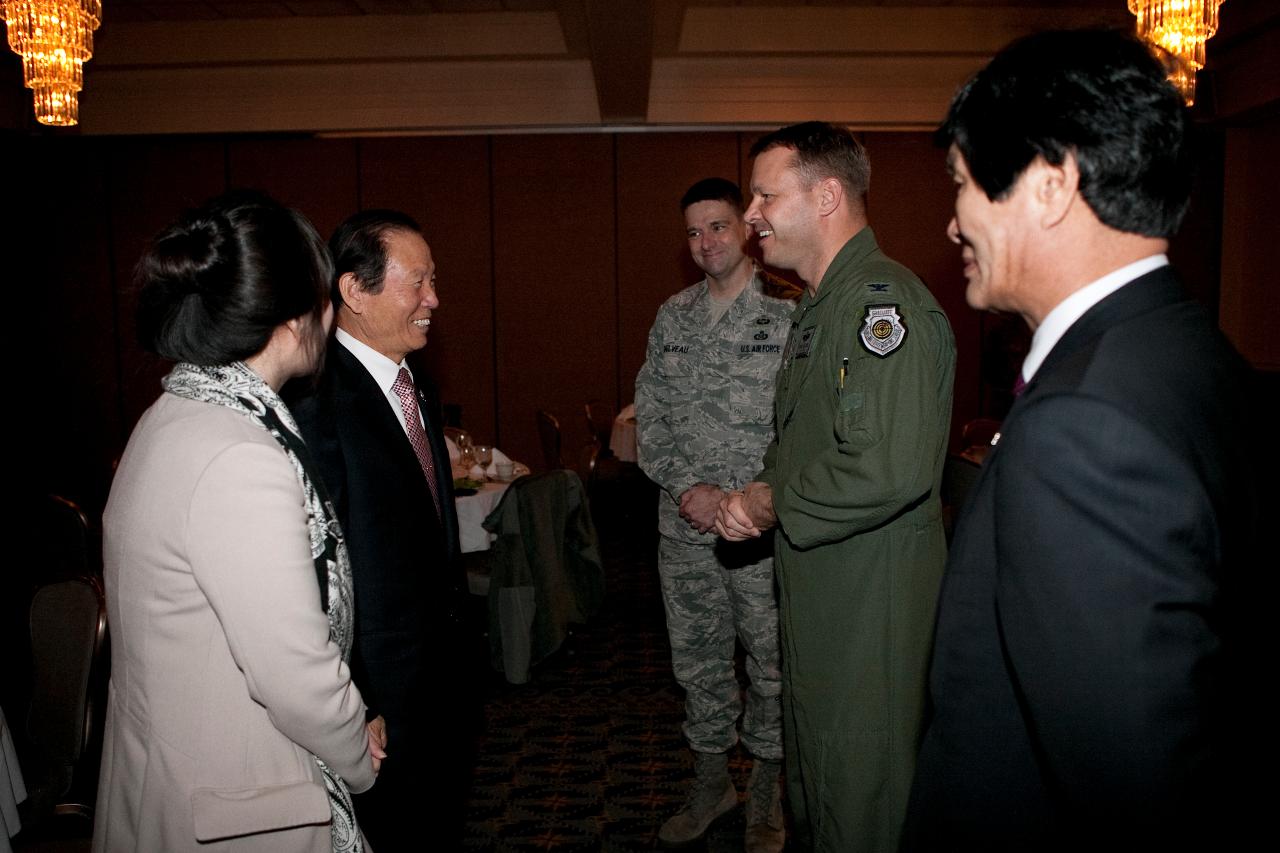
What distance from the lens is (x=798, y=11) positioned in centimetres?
673

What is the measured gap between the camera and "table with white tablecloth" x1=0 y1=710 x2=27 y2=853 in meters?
1.72

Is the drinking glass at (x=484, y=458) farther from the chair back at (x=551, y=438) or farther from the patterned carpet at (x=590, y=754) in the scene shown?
the patterned carpet at (x=590, y=754)

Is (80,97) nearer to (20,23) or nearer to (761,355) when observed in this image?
(20,23)

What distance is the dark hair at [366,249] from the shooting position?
214cm

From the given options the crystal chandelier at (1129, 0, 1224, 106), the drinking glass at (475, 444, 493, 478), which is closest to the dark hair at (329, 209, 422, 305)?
the drinking glass at (475, 444, 493, 478)

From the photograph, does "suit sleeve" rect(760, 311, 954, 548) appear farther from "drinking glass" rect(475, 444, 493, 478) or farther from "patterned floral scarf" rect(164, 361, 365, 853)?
"drinking glass" rect(475, 444, 493, 478)

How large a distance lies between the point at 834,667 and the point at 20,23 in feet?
14.3

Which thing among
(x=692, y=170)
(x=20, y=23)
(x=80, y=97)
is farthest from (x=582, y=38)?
(x=80, y=97)

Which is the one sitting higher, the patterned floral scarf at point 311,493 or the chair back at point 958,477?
the patterned floral scarf at point 311,493

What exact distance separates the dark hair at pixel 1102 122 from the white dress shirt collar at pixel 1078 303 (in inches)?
1.4

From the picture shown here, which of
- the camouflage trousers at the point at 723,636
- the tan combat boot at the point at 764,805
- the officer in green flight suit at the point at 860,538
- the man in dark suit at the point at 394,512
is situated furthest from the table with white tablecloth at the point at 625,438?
the officer in green flight suit at the point at 860,538

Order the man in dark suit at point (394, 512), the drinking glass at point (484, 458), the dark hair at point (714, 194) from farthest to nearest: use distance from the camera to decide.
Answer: the drinking glass at point (484, 458)
the dark hair at point (714, 194)
the man in dark suit at point (394, 512)

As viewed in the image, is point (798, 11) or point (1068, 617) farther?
point (798, 11)

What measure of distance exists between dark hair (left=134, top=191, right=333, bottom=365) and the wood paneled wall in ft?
21.2
